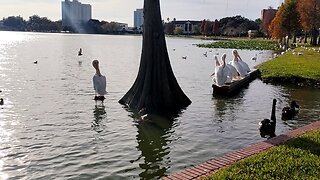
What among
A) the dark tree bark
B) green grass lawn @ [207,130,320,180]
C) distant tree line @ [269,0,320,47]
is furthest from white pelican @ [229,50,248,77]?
distant tree line @ [269,0,320,47]

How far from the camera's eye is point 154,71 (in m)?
18.0

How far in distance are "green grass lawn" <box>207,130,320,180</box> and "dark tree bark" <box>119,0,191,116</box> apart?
826 centimetres

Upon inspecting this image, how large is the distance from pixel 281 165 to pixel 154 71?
1002 centimetres

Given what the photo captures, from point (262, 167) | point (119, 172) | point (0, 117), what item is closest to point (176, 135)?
point (119, 172)

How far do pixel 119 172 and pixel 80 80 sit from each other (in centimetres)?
2039

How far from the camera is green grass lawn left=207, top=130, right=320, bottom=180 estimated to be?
26.7ft

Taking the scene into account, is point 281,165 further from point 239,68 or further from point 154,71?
Result: point 239,68

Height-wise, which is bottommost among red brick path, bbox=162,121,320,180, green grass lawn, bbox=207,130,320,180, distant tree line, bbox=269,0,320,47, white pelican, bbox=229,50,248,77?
red brick path, bbox=162,121,320,180

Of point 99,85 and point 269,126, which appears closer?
point 269,126

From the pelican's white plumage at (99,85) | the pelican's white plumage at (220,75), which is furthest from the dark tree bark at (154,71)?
the pelican's white plumage at (220,75)

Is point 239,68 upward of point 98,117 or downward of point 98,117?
upward

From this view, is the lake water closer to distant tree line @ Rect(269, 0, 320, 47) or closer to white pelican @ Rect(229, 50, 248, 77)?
white pelican @ Rect(229, 50, 248, 77)

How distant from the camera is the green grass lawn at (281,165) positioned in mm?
8141

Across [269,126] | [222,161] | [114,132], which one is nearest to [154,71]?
[114,132]
